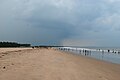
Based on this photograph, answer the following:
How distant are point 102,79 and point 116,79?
164 cm

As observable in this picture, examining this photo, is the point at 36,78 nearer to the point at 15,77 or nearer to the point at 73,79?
the point at 15,77

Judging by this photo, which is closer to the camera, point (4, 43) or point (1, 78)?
point (1, 78)

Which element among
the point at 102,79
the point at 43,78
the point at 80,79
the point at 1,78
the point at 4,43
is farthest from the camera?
the point at 4,43

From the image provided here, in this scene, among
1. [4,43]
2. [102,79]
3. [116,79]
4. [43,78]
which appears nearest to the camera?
[43,78]

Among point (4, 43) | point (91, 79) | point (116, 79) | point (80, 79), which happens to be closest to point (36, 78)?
point (80, 79)

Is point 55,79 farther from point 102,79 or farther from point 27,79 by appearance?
point 102,79

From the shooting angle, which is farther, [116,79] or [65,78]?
[116,79]

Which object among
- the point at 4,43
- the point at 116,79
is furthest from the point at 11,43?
the point at 116,79

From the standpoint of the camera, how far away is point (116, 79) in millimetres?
15203

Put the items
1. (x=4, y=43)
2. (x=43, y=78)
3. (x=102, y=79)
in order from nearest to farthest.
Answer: (x=43, y=78) → (x=102, y=79) → (x=4, y=43)

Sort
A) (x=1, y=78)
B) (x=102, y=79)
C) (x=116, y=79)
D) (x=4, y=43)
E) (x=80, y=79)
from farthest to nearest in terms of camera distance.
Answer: (x=4, y=43)
(x=116, y=79)
(x=102, y=79)
(x=80, y=79)
(x=1, y=78)

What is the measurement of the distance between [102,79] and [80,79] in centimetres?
174

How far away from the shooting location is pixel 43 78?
39.9 feet

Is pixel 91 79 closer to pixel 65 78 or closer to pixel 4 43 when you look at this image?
pixel 65 78
